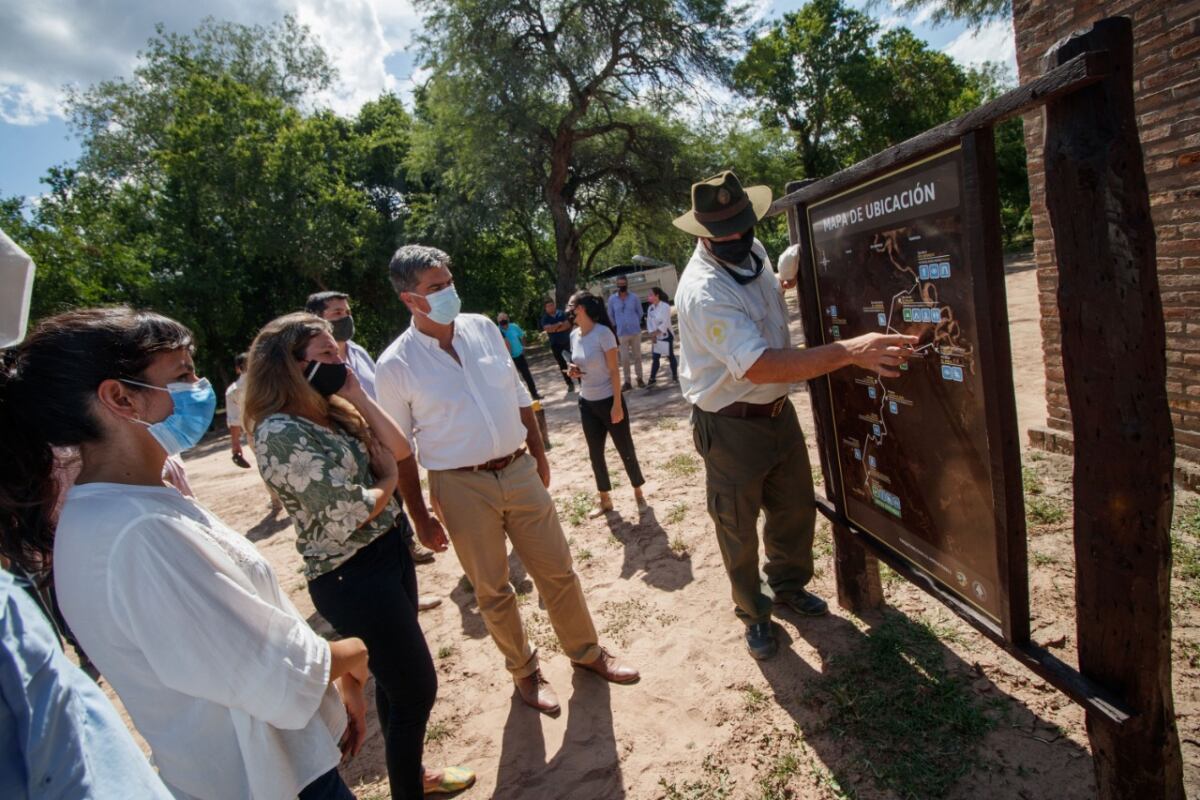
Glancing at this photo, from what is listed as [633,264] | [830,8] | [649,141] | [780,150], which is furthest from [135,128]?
[830,8]

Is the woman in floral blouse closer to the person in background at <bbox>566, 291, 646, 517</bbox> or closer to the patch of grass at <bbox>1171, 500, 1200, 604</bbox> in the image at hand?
the person in background at <bbox>566, 291, 646, 517</bbox>

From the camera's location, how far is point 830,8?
25.3 meters

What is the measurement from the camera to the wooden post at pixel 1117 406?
57.6 inches

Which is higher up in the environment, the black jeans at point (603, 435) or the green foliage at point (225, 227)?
the green foliage at point (225, 227)

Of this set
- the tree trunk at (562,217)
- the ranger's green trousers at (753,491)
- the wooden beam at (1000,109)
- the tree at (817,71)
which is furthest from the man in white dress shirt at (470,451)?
the tree at (817,71)

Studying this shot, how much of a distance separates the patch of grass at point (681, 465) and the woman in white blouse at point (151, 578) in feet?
15.1

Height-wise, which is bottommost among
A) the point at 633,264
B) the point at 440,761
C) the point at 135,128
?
the point at 440,761

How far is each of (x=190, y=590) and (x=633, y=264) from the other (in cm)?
3384

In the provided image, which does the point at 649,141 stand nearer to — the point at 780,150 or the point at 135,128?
the point at 780,150

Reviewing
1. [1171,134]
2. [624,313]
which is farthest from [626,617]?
[624,313]

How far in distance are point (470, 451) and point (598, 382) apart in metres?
2.34

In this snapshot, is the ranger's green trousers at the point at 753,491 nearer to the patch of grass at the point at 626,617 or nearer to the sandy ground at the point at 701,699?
the sandy ground at the point at 701,699

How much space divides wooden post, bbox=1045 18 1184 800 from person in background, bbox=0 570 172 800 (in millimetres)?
2111

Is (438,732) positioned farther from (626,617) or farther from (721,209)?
(721,209)
